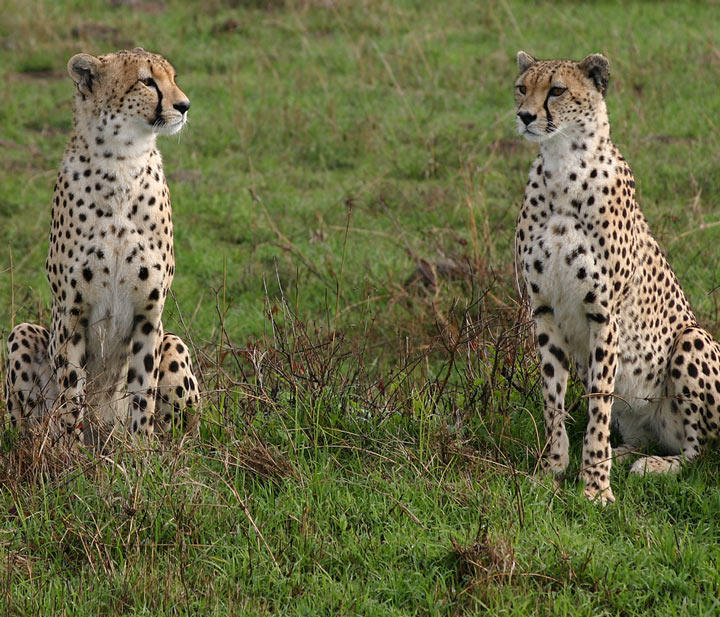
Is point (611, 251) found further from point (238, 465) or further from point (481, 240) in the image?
point (481, 240)

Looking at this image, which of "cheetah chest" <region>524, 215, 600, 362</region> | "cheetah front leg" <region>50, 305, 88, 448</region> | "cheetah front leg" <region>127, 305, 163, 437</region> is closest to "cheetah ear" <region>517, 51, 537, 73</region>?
"cheetah chest" <region>524, 215, 600, 362</region>

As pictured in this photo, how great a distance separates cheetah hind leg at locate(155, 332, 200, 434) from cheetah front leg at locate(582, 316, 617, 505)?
4.49 ft

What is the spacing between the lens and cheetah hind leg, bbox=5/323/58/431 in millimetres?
3922

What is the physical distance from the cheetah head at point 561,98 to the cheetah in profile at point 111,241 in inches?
44.7

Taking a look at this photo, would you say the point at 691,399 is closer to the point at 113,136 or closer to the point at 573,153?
the point at 573,153

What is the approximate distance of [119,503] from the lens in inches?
130

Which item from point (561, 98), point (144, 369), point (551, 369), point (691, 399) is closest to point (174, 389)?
point (144, 369)

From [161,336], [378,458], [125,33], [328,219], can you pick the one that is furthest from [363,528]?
[125,33]

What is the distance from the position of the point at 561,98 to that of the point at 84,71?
161cm

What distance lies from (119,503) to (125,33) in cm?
652

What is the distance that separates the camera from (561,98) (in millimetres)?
3580

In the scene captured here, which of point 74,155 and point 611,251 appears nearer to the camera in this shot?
point 611,251

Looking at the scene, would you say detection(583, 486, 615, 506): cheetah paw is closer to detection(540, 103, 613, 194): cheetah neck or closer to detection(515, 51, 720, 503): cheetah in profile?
detection(515, 51, 720, 503): cheetah in profile

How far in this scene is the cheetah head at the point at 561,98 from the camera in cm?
355
